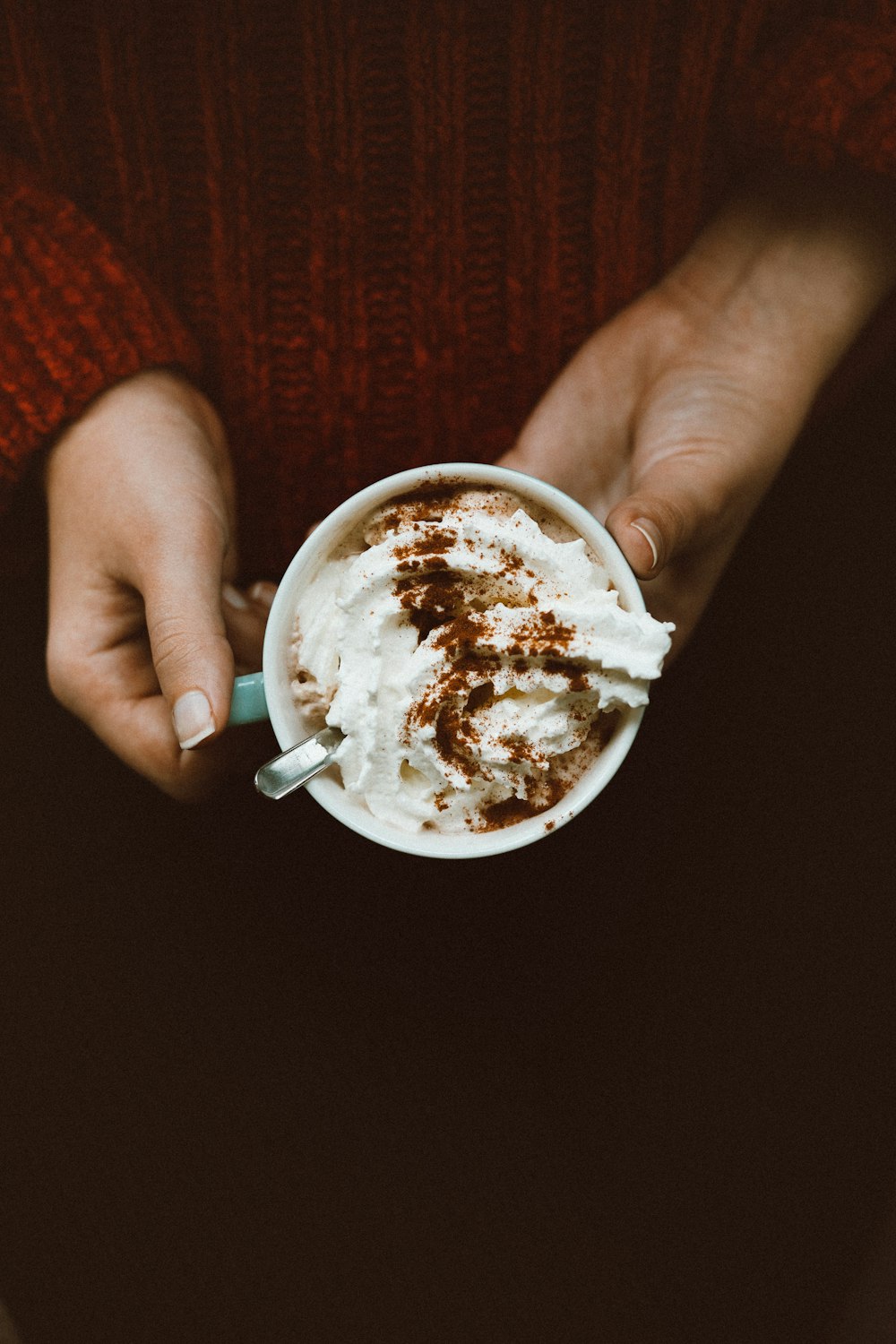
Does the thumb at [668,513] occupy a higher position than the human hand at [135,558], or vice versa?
the thumb at [668,513]

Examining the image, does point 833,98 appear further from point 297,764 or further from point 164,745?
point 164,745

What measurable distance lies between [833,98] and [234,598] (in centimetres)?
84

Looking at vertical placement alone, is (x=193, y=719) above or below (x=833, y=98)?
below

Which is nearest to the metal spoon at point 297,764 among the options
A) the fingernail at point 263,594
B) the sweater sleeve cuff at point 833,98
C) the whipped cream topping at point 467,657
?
the whipped cream topping at point 467,657

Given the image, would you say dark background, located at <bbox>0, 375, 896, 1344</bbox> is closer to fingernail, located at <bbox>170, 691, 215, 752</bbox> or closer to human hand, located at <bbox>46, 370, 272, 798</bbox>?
human hand, located at <bbox>46, 370, 272, 798</bbox>

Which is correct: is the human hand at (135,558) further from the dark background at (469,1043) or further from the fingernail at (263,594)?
the dark background at (469,1043)

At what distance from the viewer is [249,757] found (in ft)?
3.72

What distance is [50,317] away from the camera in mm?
1060

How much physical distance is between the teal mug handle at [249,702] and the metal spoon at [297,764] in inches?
1.9

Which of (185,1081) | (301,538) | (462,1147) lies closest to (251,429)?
(301,538)

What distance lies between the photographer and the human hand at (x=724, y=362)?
3.78ft

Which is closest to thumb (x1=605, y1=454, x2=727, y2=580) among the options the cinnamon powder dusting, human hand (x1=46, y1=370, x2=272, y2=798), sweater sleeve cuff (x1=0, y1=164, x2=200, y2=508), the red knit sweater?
the cinnamon powder dusting

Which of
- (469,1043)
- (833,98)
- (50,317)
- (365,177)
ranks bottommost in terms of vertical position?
(469,1043)

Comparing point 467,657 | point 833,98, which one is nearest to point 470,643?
point 467,657
